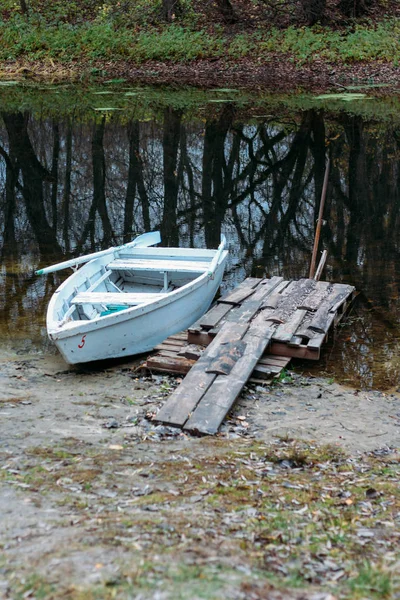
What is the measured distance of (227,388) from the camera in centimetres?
701

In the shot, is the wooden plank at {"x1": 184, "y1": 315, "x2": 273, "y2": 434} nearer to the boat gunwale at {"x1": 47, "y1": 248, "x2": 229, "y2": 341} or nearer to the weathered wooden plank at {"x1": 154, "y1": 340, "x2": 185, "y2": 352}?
the weathered wooden plank at {"x1": 154, "y1": 340, "x2": 185, "y2": 352}

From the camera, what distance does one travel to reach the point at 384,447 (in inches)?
241

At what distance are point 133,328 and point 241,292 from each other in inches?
82.9

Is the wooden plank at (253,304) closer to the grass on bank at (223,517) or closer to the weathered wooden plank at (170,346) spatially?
the weathered wooden plank at (170,346)

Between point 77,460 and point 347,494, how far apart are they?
2020 millimetres

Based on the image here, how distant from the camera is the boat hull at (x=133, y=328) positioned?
772 centimetres

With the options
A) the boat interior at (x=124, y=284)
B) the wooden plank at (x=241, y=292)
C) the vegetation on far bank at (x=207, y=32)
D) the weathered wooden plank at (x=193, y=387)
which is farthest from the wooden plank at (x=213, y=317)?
the vegetation on far bank at (x=207, y=32)

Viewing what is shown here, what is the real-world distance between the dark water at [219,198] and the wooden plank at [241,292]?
784 mm

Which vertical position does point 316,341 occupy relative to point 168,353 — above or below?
above

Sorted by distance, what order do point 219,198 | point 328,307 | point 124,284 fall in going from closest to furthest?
point 328,307
point 124,284
point 219,198

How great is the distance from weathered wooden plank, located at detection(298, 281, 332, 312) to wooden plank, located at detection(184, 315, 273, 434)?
950mm

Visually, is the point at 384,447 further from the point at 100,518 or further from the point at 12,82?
the point at 12,82

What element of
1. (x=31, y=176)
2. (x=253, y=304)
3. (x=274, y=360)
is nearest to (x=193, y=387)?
(x=274, y=360)

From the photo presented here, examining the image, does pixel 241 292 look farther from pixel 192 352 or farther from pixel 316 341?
pixel 192 352
